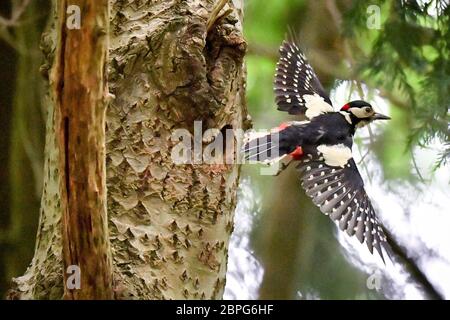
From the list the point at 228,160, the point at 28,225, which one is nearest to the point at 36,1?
the point at 28,225

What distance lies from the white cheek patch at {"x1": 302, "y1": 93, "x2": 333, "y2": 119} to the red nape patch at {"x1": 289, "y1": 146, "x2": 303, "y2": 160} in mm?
185

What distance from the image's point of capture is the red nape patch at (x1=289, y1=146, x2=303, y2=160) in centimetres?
242

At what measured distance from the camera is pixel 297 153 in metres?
2.44

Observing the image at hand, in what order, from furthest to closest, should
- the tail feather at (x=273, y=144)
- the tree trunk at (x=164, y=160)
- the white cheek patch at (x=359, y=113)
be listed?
the white cheek patch at (x=359, y=113) < the tail feather at (x=273, y=144) < the tree trunk at (x=164, y=160)

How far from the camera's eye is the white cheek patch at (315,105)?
261cm

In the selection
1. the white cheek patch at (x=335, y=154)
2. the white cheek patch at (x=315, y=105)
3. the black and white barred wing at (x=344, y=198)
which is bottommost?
the black and white barred wing at (x=344, y=198)

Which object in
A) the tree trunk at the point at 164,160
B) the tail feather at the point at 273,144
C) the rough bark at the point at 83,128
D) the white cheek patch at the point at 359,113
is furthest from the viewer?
the white cheek patch at the point at 359,113

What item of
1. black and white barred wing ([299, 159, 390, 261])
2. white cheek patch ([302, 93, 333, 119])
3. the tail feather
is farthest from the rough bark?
white cheek patch ([302, 93, 333, 119])

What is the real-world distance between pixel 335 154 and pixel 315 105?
0.26 m

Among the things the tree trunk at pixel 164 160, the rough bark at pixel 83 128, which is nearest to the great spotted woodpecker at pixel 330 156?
the tree trunk at pixel 164 160

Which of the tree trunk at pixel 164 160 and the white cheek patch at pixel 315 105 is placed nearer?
the tree trunk at pixel 164 160

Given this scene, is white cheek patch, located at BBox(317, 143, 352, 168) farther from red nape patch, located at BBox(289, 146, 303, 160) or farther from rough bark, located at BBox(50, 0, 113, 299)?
rough bark, located at BBox(50, 0, 113, 299)

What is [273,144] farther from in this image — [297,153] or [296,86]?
[296,86]

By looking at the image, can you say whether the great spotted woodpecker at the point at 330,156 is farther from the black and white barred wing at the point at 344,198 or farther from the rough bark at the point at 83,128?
the rough bark at the point at 83,128
